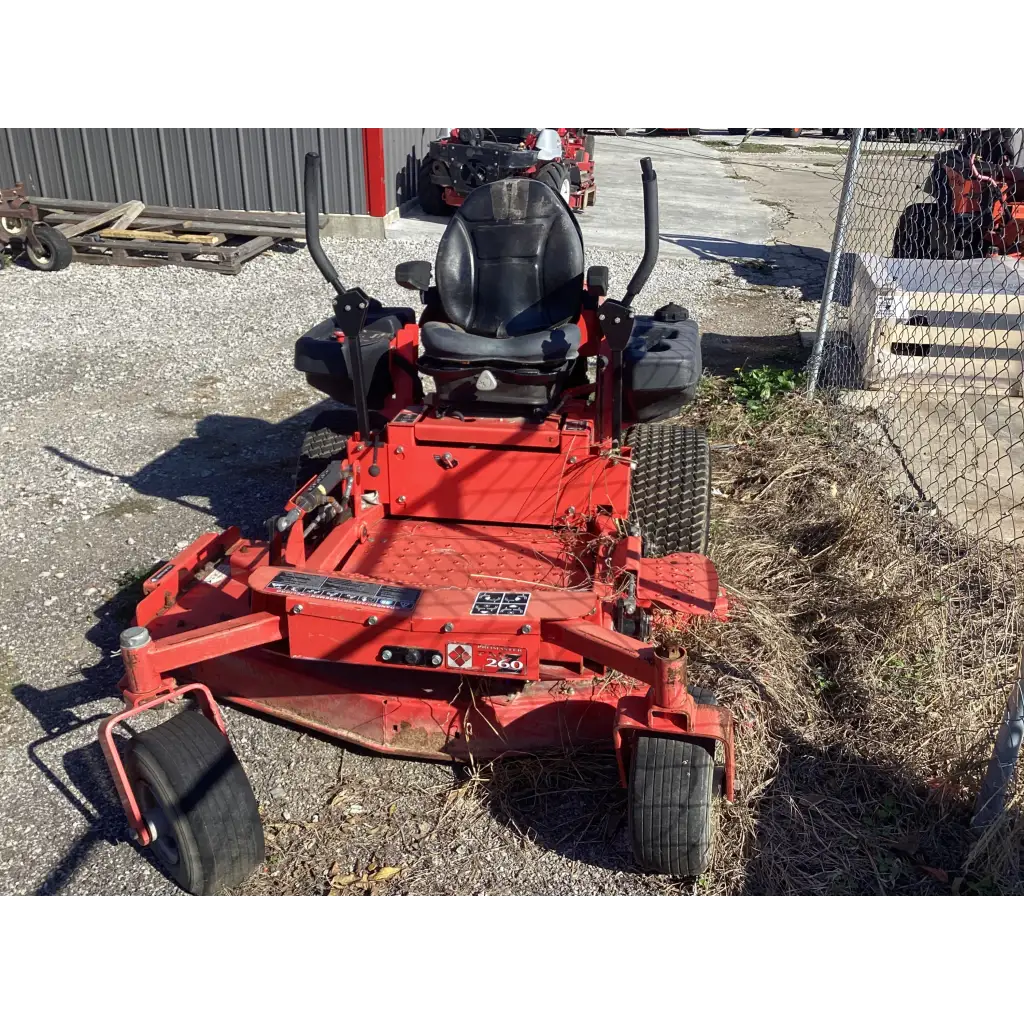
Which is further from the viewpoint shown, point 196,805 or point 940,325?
point 940,325

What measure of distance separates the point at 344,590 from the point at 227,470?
9.27 ft

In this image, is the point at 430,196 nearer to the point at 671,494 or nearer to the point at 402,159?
the point at 402,159

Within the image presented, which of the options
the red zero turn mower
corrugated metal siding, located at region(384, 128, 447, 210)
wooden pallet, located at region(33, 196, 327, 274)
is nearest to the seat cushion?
the red zero turn mower

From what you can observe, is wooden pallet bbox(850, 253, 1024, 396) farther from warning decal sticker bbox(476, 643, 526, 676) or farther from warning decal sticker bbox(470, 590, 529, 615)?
warning decal sticker bbox(476, 643, 526, 676)

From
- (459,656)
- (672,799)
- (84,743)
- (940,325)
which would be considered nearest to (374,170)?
(940,325)

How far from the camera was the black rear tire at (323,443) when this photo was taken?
4.95 metres

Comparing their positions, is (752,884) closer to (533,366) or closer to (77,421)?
(533,366)

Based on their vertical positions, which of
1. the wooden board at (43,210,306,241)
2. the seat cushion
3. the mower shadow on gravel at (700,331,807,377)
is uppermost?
the seat cushion

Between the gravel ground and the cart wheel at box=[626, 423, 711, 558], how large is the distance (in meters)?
1.25

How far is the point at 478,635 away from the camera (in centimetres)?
305

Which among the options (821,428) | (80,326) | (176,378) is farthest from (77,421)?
(821,428)

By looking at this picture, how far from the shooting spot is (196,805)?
2.88 metres

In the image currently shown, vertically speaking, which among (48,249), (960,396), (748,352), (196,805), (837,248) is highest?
(837,248)

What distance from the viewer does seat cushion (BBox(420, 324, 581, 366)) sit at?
412 cm
